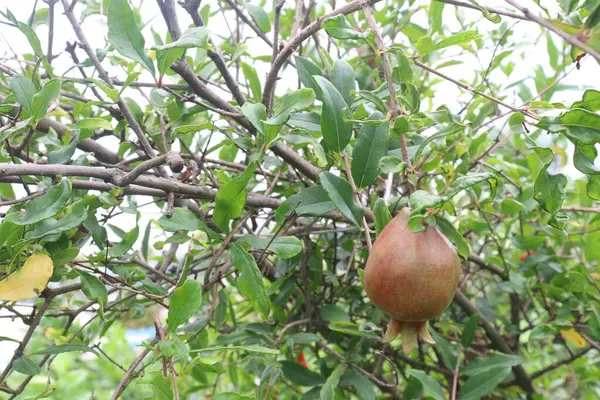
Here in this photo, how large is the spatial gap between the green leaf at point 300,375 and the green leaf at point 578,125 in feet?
1.85

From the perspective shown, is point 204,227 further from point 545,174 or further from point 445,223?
point 545,174

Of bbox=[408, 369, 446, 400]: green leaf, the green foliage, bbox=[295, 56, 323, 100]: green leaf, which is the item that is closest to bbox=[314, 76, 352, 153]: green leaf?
the green foliage

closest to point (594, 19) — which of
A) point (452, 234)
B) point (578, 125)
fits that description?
point (578, 125)

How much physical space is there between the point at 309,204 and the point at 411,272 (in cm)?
21

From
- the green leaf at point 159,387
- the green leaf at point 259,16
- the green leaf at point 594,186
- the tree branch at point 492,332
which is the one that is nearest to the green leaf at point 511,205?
the tree branch at point 492,332

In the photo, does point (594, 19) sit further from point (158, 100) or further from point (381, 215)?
point (158, 100)

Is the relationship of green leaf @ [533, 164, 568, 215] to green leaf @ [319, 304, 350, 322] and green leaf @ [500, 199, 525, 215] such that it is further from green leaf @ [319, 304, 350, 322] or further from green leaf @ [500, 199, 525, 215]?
green leaf @ [319, 304, 350, 322]

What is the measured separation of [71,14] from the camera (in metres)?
0.71

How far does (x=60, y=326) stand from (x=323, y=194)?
64 cm

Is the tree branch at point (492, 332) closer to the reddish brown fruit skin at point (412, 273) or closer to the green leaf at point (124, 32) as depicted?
the reddish brown fruit skin at point (412, 273)

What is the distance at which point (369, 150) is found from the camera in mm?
628

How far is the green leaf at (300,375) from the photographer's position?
91 cm

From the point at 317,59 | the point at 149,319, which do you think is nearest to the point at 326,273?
the point at 317,59

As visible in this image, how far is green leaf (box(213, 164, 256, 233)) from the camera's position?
650mm
